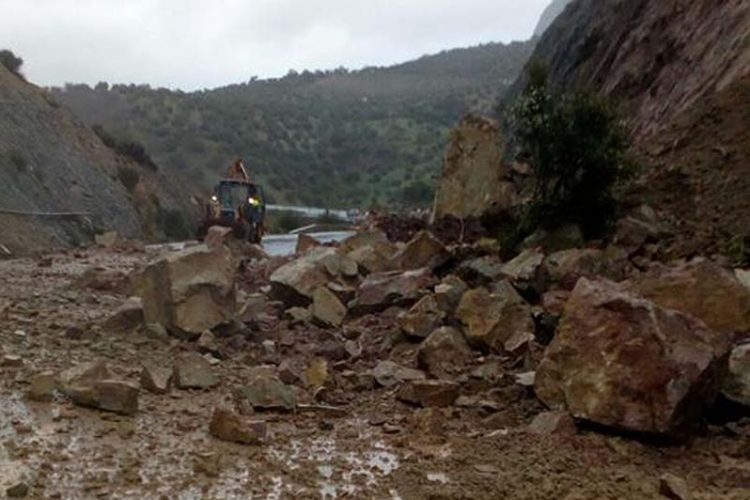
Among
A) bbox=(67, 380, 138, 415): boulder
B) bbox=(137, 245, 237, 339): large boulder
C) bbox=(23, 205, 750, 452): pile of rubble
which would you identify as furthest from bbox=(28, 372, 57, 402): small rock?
bbox=(137, 245, 237, 339): large boulder

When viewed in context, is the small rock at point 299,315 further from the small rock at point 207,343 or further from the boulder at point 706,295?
the boulder at point 706,295

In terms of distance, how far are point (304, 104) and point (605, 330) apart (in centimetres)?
6963

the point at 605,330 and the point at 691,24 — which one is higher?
the point at 691,24

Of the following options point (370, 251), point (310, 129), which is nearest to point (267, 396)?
point (370, 251)

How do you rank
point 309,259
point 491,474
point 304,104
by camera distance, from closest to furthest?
point 491,474 → point 309,259 → point 304,104

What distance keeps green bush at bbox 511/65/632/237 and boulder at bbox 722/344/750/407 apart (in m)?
4.37

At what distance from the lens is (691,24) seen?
13.4 metres

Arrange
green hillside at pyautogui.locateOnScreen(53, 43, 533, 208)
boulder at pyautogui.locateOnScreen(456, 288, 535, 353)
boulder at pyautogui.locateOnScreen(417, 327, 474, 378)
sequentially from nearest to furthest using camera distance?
1. boulder at pyautogui.locateOnScreen(417, 327, 474, 378)
2. boulder at pyautogui.locateOnScreen(456, 288, 535, 353)
3. green hillside at pyautogui.locateOnScreen(53, 43, 533, 208)

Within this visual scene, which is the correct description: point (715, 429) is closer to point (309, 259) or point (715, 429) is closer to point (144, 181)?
point (309, 259)

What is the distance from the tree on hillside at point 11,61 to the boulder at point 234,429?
33435 millimetres

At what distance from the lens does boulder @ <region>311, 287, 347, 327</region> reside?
390 inches

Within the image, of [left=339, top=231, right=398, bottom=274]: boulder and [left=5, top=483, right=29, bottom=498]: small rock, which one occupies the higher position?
[left=5, top=483, right=29, bottom=498]: small rock

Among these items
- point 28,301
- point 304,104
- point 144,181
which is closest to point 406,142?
point 304,104

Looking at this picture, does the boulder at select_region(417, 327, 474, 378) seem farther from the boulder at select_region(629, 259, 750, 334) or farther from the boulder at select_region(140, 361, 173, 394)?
the boulder at select_region(140, 361, 173, 394)
